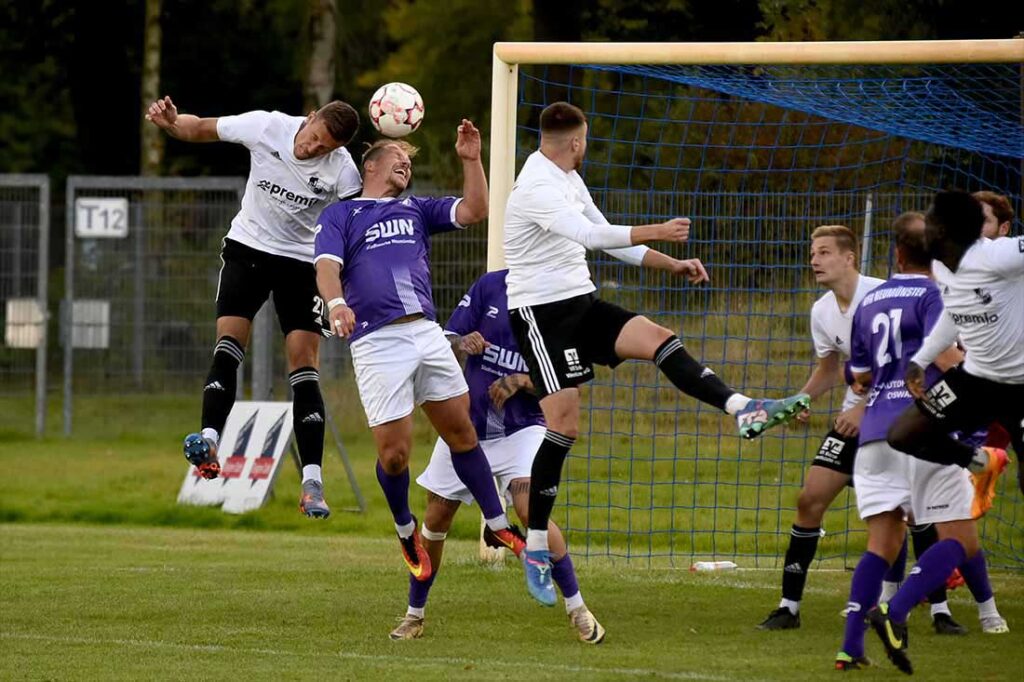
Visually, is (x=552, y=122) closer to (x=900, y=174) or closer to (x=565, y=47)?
(x=565, y=47)

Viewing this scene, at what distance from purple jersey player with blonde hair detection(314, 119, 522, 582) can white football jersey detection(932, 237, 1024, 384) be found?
8.80ft

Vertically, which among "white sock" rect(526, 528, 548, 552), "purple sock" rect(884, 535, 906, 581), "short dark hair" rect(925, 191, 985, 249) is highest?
"short dark hair" rect(925, 191, 985, 249)

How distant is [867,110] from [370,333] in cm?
484

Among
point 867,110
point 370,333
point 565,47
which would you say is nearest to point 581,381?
point 370,333

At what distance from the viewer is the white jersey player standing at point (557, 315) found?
8945mm

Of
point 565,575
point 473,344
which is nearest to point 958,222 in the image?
point 565,575

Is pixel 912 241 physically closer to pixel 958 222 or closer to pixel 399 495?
pixel 958 222

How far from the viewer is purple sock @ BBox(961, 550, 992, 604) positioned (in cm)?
953

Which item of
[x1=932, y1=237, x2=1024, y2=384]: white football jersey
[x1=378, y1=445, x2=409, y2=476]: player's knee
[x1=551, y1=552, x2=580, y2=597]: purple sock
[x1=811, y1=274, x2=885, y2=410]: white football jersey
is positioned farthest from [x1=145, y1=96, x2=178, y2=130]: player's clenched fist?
[x1=932, y1=237, x2=1024, y2=384]: white football jersey

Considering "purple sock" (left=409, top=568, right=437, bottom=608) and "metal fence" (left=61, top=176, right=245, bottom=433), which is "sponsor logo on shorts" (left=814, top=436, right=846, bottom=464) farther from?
"metal fence" (left=61, top=176, right=245, bottom=433)

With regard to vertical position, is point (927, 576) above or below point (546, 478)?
below

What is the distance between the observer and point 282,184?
33.4ft

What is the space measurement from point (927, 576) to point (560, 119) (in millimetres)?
3044

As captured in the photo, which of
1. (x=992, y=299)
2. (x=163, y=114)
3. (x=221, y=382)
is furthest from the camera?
A: (x=221, y=382)
